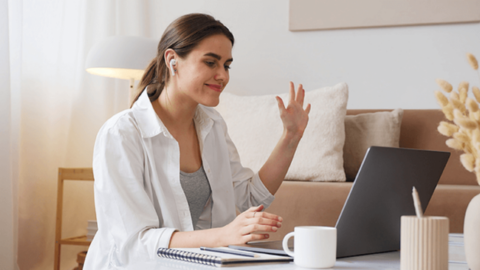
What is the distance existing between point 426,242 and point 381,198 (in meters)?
0.19

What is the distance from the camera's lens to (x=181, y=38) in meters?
1.29

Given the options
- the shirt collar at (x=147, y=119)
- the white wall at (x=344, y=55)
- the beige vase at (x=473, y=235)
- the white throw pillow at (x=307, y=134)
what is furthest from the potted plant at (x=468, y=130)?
the white wall at (x=344, y=55)

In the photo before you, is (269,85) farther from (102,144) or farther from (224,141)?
(102,144)

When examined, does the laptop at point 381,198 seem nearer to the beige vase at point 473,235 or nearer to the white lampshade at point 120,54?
the beige vase at point 473,235

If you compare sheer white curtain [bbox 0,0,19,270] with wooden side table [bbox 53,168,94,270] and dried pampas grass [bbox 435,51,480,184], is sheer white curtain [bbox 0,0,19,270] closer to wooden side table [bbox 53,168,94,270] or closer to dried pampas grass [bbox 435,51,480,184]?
wooden side table [bbox 53,168,94,270]

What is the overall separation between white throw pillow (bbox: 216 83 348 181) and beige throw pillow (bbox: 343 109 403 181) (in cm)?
10

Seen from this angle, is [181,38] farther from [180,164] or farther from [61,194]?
[61,194]

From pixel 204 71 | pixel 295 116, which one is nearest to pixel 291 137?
pixel 295 116

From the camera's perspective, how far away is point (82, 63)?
267cm

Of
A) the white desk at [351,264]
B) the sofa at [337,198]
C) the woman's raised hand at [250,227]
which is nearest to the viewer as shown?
the white desk at [351,264]

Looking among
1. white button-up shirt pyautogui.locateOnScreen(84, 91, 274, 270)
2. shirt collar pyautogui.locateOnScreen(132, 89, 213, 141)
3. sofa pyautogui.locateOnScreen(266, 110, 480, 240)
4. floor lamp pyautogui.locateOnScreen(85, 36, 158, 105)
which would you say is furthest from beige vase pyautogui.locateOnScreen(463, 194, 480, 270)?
floor lamp pyautogui.locateOnScreen(85, 36, 158, 105)

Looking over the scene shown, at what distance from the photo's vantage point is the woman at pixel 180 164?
988 millimetres

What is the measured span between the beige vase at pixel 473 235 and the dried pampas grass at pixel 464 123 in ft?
0.23

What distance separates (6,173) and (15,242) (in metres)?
0.32
